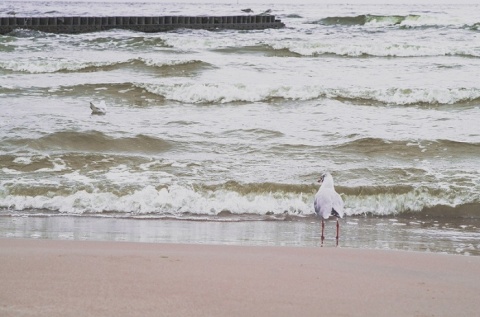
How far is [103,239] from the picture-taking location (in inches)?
253

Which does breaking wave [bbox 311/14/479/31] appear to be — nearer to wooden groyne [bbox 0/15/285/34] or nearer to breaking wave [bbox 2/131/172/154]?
wooden groyne [bbox 0/15/285/34]

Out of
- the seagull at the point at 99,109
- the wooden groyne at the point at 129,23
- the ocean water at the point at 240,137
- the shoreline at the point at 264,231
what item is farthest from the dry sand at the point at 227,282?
the wooden groyne at the point at 129,23

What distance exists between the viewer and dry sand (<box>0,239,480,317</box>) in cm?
389

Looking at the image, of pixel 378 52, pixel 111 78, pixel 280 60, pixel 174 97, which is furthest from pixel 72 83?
pixel 378 52

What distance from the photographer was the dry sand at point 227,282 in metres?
3.89

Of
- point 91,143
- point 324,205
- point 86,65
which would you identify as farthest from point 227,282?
point 86,65

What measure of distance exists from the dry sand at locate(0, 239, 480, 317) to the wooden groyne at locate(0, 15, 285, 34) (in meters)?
29.0

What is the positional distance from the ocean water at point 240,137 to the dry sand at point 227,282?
1.54 m

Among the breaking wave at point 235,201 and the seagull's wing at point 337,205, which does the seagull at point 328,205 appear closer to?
the seagull's wing at point 337,205

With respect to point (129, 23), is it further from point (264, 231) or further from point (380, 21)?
point (264, 231)

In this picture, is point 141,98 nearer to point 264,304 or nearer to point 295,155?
point 295,155

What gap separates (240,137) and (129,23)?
80.9 ft

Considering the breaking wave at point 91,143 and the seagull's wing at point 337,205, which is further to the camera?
the breaking wave at point 91,143

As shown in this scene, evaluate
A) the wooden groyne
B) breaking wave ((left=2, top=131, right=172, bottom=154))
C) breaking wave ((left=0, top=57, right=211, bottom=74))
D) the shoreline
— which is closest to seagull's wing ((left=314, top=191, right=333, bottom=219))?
the shoreline
